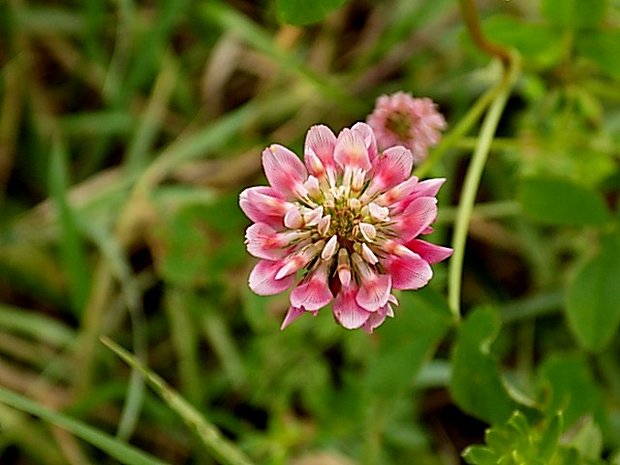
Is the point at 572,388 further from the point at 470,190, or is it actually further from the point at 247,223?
the point at 247,223

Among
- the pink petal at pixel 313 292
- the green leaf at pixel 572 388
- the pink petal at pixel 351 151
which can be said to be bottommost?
the green leaf at pixel 572 388

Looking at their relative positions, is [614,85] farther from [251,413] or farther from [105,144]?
[105,144]

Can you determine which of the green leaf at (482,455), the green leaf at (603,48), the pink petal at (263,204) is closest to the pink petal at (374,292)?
the pink petal at (263,204)

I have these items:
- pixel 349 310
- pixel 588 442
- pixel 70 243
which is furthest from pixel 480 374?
pixel 70 243

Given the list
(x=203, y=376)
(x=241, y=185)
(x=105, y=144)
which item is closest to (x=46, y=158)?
(x=105, y=144)

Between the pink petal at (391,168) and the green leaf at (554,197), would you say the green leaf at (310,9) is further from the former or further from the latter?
the green leaf at (554,197)

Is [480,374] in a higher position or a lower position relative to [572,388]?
higher
